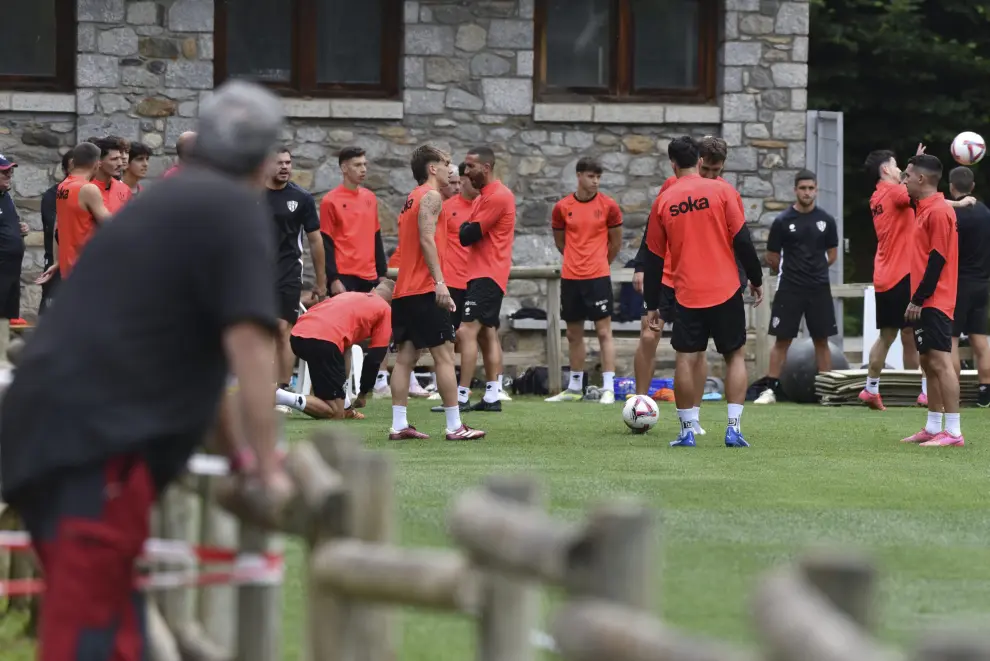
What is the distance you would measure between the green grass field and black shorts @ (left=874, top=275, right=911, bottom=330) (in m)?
1.50

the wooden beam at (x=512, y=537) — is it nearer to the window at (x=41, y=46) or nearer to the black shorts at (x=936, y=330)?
the black shorts at (x=936, y=330)

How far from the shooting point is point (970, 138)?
51.0 ft

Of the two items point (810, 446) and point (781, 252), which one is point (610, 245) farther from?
point (810, 446)

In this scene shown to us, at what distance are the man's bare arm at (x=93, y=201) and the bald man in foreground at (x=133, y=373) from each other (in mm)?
8496

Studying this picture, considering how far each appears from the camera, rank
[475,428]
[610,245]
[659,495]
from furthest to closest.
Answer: [610,245] < [475,428] < [659,495]

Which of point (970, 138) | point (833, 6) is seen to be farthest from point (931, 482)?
point (833, 6)

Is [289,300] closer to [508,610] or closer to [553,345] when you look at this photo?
[553,345]

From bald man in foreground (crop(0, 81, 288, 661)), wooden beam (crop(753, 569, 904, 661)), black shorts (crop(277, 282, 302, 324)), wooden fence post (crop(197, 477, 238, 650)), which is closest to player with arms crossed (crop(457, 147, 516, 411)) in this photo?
black shorts (crop(277, 282, 302, 324))

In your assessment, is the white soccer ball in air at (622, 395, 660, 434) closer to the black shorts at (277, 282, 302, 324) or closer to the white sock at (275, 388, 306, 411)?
the white sock at (275, 388, 306, 411)

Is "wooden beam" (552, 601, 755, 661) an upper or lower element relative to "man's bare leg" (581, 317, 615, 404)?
upper

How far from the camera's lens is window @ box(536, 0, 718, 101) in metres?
19.6

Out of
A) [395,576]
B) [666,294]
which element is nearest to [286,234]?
[666,294]

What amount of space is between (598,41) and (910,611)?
46.1ft

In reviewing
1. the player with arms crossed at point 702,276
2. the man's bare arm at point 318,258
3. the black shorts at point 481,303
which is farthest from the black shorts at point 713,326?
the man's bare arm at point 318,258
